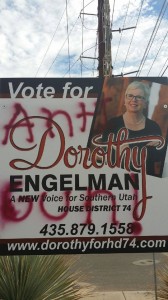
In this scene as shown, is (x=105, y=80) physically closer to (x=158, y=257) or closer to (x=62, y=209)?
(x=62, y=209)

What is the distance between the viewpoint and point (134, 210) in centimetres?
385

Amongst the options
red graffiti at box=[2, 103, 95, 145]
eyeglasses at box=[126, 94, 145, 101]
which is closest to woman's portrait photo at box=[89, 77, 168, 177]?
eyeglasses at box=[126, 94, 145, 101]

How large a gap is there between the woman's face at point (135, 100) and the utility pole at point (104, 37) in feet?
40.2

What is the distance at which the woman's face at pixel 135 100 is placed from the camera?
3.96 meters

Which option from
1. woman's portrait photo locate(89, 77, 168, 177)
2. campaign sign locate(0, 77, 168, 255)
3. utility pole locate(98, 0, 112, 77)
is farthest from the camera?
utility pole locate(98, 0, 112, 77)

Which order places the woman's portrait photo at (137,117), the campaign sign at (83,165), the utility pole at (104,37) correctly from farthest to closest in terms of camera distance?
the utility pole at (104,37) → the woman's portrait photo at (137,117) → the campaign sign at (83,165)

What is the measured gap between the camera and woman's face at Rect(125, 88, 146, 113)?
3.96m

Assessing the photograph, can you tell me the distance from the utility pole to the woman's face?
40.2ft

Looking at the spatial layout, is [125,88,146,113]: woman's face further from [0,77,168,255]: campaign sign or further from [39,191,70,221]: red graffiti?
[39,191,70,221]: red graffiti

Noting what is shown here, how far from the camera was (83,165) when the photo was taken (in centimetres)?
388

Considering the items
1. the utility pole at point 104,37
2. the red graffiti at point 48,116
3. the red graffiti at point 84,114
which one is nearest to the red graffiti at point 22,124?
the red graffiti at point 48,116

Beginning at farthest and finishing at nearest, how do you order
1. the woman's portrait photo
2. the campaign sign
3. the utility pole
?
the utility pole
the woman's portrait photo
the campaign sign

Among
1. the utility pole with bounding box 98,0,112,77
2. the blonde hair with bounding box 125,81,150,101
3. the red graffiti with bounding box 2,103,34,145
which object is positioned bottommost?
the red graffiti with bounding box 2,103,34,145

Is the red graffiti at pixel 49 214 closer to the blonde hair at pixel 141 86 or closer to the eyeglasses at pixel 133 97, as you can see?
the eyeglasses at pixel 133 97
